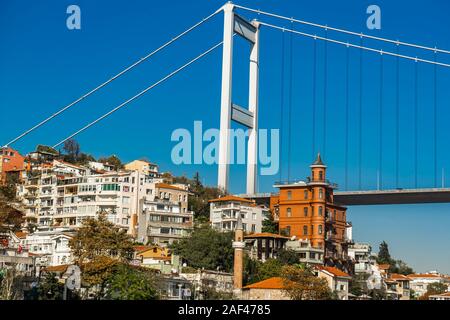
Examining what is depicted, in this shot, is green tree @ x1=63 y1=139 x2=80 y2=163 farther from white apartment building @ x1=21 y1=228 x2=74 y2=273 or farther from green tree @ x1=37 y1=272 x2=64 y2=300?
green tree @ x1=37 y1=272 x2=64 y2=300

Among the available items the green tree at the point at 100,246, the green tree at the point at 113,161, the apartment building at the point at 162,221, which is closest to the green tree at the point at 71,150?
the green tree at the point at 113,161

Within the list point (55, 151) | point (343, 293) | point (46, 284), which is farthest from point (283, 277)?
point (55, 151)

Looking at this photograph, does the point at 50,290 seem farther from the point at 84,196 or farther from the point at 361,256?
the point at 361,256

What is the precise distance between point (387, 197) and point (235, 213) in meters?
5.91

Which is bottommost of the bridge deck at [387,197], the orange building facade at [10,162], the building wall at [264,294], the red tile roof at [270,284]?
the building wall at [264,294]

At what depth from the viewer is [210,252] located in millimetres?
29531

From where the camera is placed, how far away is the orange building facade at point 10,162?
1817 inches

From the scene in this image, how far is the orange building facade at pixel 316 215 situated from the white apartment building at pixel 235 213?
966 millimetres

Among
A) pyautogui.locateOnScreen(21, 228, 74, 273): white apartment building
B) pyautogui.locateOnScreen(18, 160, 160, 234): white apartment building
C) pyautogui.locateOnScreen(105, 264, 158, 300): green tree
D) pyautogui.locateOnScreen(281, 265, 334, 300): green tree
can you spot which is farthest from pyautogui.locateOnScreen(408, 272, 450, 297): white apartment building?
pyautogui.locateOnScreen(105, 264, 158, 300): green tree

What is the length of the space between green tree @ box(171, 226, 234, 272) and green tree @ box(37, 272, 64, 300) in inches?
322

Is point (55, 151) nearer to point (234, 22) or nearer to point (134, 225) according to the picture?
point (134, 225)

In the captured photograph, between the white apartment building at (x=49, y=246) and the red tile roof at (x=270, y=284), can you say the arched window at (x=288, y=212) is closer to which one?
the white apartment building at (x=49, y=246)

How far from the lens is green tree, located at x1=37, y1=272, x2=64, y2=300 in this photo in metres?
20.5

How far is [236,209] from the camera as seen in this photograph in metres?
35.1
